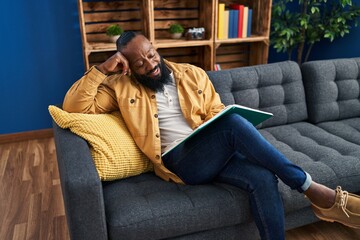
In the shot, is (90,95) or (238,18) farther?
(238,18)

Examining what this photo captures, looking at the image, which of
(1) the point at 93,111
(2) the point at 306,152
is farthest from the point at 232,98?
(1) the point at 93,111

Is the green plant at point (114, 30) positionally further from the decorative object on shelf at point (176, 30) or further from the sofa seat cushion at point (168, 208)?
the sofa seat cushion at point (168, 208)

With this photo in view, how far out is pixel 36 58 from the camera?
2.84 meters

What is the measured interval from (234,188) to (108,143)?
1.91 ft

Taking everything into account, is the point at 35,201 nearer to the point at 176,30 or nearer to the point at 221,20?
A: the point at 176,30

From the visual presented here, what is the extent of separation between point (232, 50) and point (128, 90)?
75.6 inches

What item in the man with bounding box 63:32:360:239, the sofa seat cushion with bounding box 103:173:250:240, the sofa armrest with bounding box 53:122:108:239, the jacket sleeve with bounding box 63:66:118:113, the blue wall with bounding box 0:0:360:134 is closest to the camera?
the sofa armrest with bounding box 53:122:108:239

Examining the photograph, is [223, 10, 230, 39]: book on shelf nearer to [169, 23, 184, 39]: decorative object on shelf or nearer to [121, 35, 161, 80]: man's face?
[169, 23, 184, 39]: decorative object on shelf

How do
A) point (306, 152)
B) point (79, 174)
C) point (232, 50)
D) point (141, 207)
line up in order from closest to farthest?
point (79, 174) < point (141, 207) < point (306, 152) < point (232, 50)

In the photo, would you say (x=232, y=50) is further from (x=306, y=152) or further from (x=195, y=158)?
(x=195, y=158)

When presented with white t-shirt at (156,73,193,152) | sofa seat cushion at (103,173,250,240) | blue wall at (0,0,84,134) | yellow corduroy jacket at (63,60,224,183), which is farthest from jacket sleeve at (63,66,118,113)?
blue wall at (0,0,84,134)

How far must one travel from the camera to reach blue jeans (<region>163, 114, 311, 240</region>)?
1.43 meters

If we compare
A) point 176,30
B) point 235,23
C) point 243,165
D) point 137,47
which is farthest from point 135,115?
point 235,23

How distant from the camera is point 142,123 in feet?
5.32
